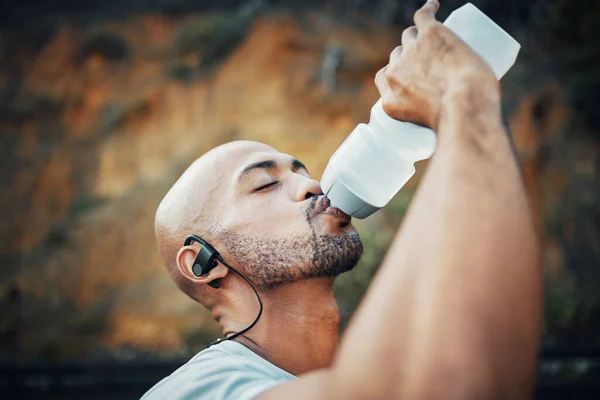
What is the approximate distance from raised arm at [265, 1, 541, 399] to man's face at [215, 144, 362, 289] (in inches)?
19.6

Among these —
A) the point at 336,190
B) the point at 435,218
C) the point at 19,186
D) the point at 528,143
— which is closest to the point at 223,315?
the point at 336,190

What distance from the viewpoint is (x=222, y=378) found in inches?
45.2

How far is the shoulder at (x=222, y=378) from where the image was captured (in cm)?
110

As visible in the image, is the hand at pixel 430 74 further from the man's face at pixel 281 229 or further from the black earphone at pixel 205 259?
the black earphone at pixel 205 259

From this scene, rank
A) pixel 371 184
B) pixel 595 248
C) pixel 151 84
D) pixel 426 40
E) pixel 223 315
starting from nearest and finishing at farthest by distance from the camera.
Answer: pixel 426 40
pixel 371 184
pixel 223 315
pixel 595 248
pixel 151 84

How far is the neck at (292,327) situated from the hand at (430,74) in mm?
556

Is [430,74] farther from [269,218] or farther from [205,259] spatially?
[205,259]

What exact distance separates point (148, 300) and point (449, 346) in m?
7.17

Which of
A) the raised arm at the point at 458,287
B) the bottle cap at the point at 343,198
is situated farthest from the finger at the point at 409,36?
the bottle cap at the point at 343,198

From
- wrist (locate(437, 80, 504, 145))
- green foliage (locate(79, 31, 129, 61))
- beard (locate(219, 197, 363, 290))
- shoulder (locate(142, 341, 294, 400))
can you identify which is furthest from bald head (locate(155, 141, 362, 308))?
green foliage (locate(79, 31, 129, 61))

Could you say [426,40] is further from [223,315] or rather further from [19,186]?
[19,186]

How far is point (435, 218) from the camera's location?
0.82 meters

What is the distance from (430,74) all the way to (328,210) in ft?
1.68

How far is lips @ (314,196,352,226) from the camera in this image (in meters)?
1.39
